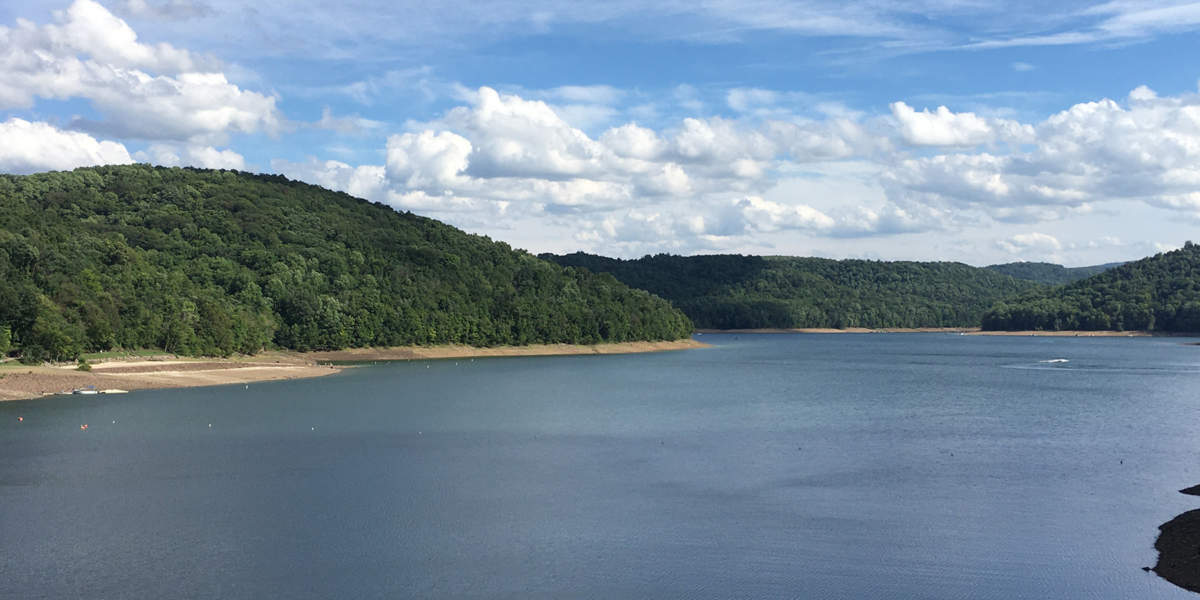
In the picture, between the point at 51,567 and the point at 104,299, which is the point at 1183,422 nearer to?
the point at 51,567

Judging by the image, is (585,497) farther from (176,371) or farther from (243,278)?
(243,278)

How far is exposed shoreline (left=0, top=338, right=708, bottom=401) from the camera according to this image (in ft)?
254

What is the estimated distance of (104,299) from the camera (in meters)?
101

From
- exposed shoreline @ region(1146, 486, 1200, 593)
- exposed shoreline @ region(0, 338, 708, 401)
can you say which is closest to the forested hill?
exposed shoreline @ region(0, 338, 708, 401)

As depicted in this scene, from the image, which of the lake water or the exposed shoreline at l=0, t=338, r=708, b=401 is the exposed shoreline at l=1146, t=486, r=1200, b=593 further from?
the exposed shoreline at l=0, t=338, r=708, b=401

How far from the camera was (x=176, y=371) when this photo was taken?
95.7m

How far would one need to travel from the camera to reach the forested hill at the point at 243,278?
10175cm

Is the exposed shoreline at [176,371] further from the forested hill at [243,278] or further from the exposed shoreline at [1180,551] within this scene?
the exposed shoreline at [1180,551]

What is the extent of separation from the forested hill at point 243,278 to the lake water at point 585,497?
2848 centimetres

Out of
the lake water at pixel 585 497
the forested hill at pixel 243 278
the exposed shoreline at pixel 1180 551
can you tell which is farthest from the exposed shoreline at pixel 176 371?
the exposed shoreline at pixel 1180 551

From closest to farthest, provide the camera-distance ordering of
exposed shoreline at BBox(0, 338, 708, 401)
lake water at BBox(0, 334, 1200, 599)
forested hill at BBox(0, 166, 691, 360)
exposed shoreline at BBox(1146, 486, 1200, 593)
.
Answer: exposed shoreline at BBox(1146, 486, 1200, 593) < lake water at BBox(0, 334, 1200, 599) < exposed shoreline at BBox(0, 338, 708, 401) < forested hill at BBox(0, 166, 691, 360)

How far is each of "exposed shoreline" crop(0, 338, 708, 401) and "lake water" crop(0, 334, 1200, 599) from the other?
19.1ft

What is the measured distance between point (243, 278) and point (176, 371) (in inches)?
1788

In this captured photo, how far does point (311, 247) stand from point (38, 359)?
76.5 meters
